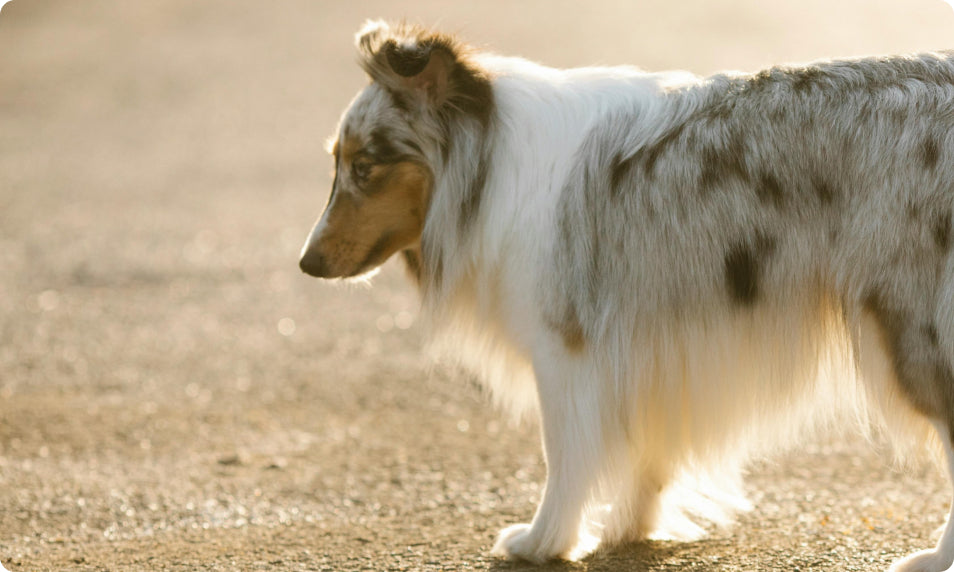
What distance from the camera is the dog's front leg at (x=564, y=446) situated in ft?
14.8

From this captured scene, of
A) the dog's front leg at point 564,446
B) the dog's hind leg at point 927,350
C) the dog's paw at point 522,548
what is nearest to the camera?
the dog's hind leg at point 927,350

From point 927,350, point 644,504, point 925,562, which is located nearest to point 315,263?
point 644,504

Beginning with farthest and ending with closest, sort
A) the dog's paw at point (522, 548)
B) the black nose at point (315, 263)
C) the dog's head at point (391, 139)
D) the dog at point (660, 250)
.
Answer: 1. the black nose at point (315, 263)
2. the dog's head at point (391, 139)
3. the dog's paw at point (522, 548)
4. the dog at point (660, 250)

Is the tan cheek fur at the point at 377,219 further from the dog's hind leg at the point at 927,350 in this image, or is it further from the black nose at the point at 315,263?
the dog's hind leg at the point at 927,350

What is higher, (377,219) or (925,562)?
(377,219)

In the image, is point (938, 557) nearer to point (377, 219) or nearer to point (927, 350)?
point (927, 350)

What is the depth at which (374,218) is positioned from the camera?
4.85 metres

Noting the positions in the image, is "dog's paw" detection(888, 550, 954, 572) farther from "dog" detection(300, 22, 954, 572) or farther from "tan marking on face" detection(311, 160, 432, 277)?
"tan marking on face" detection(311, 160, 432, 277)

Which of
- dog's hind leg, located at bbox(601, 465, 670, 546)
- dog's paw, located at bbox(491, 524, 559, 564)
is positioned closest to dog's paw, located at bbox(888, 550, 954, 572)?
dog's hind leg, located at bbox(601, 465, 670, 546)

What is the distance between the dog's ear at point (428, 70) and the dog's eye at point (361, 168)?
29 cm

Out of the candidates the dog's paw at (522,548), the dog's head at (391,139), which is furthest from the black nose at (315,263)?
the dog's paw at (522,548)

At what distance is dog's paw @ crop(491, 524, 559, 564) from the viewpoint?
462cm

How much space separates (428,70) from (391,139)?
30cm

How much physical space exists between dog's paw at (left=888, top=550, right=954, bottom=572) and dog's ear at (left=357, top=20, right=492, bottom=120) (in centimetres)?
224
